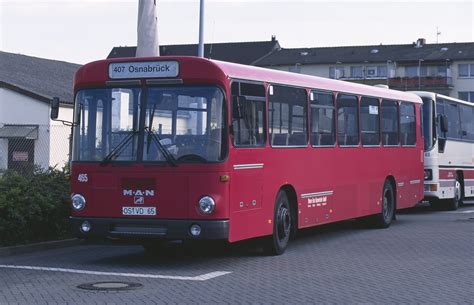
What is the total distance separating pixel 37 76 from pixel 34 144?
13349 millimetres

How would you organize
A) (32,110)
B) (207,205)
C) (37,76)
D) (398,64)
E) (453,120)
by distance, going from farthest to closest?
1. (398,64)
2. (37,76)
3. (32,110)
4. (453,120)
5. (207,205)

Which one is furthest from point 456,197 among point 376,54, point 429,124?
point 376,54

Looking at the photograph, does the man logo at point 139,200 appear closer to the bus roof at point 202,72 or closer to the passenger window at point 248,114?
the passenger window at point 248,114

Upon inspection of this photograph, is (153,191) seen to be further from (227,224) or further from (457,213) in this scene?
(457,213)

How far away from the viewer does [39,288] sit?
36.6 feet

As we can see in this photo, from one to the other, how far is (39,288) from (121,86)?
135 inches

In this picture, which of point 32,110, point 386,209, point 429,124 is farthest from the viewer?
point 32,110

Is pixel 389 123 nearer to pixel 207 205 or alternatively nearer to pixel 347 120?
pixel 347 120

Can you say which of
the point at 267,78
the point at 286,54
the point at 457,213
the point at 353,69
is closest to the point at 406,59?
the point at 353,69

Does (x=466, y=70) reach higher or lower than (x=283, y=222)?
higher

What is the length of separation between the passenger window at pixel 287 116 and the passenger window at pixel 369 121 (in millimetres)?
3182

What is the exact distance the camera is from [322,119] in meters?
16.4

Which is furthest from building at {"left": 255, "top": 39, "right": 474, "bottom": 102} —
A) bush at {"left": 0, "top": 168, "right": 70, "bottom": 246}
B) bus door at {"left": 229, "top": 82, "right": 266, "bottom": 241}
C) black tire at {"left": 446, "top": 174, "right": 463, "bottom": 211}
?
bus door at {"left": 229, "top": 82, "right": 266, "bottom": 241}

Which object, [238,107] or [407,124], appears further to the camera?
[407,124]
